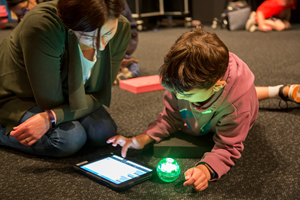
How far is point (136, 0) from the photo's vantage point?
401 centimetres

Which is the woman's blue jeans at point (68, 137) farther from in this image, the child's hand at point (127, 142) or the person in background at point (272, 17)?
the person in background at point (272, 17)

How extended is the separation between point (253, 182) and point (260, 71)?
4.22ft

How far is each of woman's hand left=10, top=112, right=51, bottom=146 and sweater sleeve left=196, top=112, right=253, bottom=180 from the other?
0.51 meters

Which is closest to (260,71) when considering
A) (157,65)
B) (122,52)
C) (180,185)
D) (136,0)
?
(157,65)

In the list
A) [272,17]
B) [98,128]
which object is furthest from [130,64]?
[272,17]

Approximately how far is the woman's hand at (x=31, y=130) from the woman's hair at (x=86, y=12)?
1.04 feet

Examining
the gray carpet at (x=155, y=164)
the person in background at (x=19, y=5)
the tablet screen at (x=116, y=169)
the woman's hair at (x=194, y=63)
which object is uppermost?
the person in background at (x=19, y=5)

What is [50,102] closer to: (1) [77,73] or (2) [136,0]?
(1) [77,73]

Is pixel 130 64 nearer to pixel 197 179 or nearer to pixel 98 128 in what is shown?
pixel 98 128

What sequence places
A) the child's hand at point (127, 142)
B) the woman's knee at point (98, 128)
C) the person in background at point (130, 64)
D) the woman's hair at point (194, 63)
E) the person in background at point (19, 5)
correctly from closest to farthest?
1. the woman's hair at point (194, 63)
2. the child's hand at point (127, 142)
3. the woman's knee at point (98, 128)
4. the person in background at point (19, 5)
5. the person in background at point (130, 64)

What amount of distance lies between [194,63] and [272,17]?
3.44 meters

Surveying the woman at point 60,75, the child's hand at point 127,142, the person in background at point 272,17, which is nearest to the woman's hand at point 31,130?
the woman at point 60,75

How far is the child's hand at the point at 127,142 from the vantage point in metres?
0.94

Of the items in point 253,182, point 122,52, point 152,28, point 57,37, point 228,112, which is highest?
point 57,37
